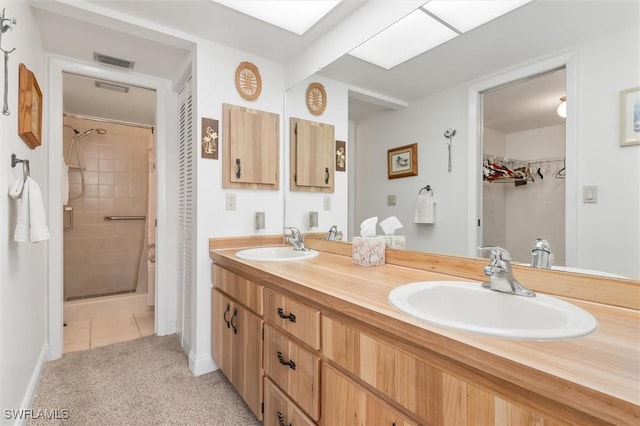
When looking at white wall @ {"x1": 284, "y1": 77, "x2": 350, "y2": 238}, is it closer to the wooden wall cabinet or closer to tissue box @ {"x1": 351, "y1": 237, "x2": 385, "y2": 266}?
the wooden wall cabinet

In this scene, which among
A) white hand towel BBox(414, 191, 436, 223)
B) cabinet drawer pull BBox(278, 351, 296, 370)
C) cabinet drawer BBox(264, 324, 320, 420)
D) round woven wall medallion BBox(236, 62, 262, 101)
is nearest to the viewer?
cabinet drawer BBox(264, 324, 320, 420)

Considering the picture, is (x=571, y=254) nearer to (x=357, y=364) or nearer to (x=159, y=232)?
(x=357, y=364)

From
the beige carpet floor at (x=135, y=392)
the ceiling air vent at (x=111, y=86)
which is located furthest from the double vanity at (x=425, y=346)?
the ceiling air vent at (x=111, y=86)

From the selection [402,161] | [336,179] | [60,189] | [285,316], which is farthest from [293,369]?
[60,189]

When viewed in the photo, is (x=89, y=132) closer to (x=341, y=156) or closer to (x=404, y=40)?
(x=341, y=156)

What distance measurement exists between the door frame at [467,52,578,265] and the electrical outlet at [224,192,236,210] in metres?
1.45

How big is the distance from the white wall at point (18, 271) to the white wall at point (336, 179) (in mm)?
1435

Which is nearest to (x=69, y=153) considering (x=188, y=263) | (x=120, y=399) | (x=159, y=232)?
(x=159, y=232)

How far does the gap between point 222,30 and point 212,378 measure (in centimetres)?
215

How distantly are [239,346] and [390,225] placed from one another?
3.27 ft

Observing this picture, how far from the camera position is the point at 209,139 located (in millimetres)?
1963

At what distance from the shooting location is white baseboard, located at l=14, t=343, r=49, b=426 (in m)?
1.47

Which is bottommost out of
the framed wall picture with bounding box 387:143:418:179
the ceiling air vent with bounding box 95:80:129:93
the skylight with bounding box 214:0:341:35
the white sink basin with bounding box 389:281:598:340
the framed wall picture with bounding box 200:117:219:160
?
the white sink basin with bounding box 389:281:598:340

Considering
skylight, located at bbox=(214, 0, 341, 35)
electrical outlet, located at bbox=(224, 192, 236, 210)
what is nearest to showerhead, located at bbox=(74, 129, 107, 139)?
electrical outlet, located at bbox=(224, 192, 236, 210)
